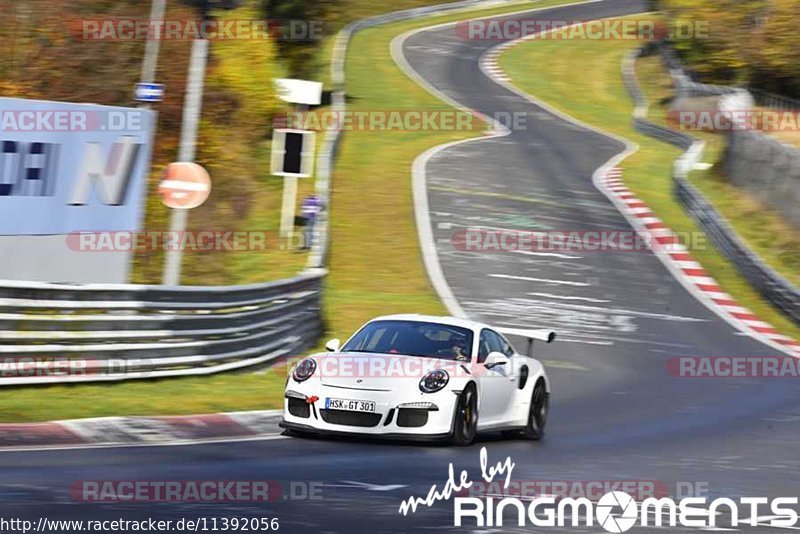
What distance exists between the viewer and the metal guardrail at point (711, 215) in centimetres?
2472

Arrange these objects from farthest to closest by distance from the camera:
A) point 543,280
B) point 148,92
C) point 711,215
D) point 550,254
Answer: point 711,215, point 550,254, point 543,280, point 148,92

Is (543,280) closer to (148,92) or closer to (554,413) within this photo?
(148,92)

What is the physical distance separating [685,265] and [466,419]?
16.0 m

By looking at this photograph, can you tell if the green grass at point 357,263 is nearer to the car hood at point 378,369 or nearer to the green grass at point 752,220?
the car hood at point 378,369

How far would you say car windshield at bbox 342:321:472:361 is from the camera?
1288 centimetres

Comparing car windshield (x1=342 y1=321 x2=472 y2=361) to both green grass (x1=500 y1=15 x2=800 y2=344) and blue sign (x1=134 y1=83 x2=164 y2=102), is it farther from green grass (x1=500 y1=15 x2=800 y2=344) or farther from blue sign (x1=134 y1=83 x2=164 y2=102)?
green grass (x1=500 y1=15 x2=800 y2=344)

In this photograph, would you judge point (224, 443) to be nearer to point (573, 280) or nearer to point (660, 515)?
point (660, 515)

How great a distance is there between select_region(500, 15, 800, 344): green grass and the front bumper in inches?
504

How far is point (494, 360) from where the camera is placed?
1290cm

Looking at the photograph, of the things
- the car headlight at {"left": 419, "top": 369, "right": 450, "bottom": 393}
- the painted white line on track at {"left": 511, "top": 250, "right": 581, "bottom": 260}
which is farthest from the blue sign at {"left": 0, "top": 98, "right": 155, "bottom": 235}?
the painted white line on track at {"left": 511, "top": 250, "right": 581, "bottom": 260}

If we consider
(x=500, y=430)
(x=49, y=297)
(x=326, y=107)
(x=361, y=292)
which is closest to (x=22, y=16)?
(x=326, y=107)

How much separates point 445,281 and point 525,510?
16846mm

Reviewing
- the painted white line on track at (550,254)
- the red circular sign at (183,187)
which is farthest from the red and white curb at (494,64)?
the red circular sign at (183,187)

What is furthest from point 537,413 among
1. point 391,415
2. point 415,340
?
point 391,415
